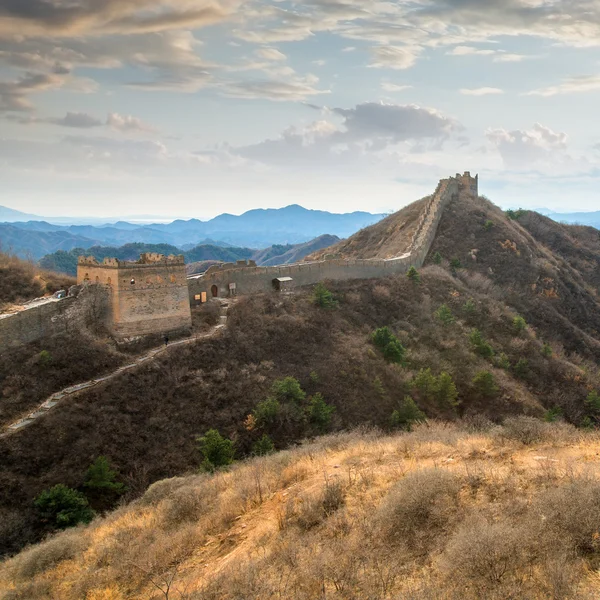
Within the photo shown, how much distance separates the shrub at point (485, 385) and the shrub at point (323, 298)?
864 centimetres

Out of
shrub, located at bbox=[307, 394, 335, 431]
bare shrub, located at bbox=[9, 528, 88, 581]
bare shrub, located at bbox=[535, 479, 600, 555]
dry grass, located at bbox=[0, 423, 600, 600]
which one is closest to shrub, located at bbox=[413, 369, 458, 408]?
shrub, located at bbox=[307, 394, 335, 431]

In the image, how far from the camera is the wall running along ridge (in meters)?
25.5

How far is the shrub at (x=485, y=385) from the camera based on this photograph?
22.8 m

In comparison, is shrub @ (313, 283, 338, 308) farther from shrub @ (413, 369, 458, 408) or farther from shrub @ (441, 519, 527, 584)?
shrub @ (441, 519, 527, 584)

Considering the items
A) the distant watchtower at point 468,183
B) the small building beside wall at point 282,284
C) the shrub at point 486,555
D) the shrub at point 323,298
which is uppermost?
the distant watchtower at point 468,183

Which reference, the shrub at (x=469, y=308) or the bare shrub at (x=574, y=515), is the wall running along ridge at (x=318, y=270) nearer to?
the shrub at (x=469, y=308)

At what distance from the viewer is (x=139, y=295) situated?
2062 centimetres

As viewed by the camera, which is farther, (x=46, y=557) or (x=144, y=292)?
(x=144, y=292)

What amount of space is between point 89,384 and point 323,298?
13.5 metres

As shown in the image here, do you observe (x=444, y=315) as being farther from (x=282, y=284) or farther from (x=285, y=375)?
(x=285, y=375)

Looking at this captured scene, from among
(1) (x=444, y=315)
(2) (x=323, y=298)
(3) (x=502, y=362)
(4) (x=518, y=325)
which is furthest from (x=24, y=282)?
(4) (x=518, y=325)

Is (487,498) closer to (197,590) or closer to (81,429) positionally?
(197,590)

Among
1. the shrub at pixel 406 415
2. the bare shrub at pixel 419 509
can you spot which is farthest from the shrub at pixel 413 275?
the bare shrub at pixel 419 509

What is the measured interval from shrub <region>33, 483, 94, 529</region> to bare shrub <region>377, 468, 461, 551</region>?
941cm
